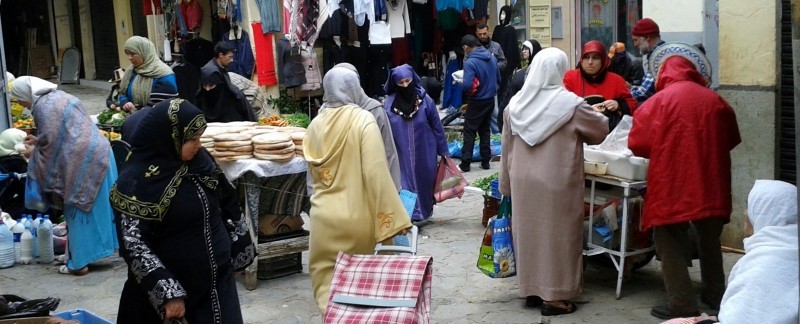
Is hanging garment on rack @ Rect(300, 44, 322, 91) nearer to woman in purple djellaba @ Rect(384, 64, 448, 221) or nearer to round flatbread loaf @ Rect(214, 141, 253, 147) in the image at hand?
woman in purple djellaba @ Rect(384, 64, 448, 221)

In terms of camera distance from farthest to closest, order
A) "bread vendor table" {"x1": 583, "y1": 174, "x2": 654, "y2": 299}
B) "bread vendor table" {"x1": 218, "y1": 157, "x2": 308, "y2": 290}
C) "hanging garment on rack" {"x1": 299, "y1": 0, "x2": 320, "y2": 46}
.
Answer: "hanging garment on rack" {"x1": 299, "y1": 0, "x2": 320, "y2": 46}
"bread vendor table" {"x1": 218, "y1": 157, "x2": 308, "y2": 290}
"bread vendor table" {"x1": 583, "y1": 174, "x2": 654, "y2": 299}

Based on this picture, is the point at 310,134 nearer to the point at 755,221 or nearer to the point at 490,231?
the point at 490,231

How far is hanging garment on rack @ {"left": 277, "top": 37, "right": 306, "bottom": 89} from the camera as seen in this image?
1352 centimetres

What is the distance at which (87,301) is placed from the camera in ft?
23.0

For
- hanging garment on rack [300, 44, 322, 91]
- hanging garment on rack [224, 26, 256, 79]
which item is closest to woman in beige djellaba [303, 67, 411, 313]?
hanging garment on rack [300, 44, 322, 91]

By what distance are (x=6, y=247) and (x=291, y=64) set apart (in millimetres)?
6145

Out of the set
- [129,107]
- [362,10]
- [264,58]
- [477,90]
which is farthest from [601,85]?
[264,58]

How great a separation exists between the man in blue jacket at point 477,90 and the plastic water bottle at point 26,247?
515 centimetres

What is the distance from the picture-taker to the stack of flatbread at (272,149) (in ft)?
21.8

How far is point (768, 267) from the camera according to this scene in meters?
3.75

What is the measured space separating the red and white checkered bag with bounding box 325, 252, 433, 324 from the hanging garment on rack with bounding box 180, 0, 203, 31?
37.7ft

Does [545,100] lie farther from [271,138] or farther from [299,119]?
[299,119]

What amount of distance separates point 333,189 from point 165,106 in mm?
1473

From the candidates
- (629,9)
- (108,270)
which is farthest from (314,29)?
(108,270)
